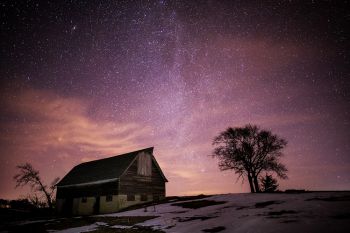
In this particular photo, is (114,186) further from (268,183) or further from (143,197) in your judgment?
(268,183)

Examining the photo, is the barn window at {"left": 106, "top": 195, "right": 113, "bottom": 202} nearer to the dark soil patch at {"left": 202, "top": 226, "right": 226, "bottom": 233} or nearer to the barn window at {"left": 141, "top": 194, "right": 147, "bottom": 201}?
the barn window at {"left": 141, "top": 194, "right": 147, "bottom": 201}

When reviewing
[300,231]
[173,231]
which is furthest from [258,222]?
[173,231]

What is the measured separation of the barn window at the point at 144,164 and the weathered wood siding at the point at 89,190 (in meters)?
4.35

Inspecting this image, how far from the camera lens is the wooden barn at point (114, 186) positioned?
3450cm

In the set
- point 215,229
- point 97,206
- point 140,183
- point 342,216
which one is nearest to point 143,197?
point 140,183

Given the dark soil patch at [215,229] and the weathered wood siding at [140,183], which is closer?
the dark soil patch at [215,229]

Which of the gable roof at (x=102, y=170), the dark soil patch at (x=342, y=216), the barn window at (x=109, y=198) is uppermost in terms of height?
the gable roof at (x=102, y=170)

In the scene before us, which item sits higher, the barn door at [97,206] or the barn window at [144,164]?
the barn window at [144,164]

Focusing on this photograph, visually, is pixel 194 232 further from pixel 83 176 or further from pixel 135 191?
pixel 83 176

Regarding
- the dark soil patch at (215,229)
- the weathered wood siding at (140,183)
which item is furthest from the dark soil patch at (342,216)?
the weathered wood siding at (140,183)

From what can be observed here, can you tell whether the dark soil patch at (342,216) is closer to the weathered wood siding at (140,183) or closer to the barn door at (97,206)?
the weathered wood siding at (140,183)

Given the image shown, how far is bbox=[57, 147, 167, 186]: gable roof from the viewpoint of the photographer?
1423 inches

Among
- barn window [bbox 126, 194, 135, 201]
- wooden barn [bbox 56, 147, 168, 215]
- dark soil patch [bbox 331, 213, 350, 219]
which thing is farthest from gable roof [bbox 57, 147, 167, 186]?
dark soil patch [bbox 331, 213, 350, 219]

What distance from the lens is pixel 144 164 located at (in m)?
38.2
